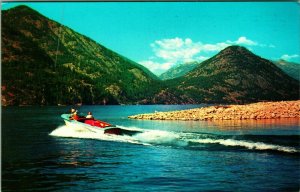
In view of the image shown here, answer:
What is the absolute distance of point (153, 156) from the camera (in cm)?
1446

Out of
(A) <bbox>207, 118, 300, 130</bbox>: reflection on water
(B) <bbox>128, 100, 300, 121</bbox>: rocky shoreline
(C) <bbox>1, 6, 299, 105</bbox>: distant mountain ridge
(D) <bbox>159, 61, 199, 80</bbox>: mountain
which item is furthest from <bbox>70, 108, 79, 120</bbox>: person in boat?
(A) <bbox>207, 118, 300, 130</bbox>: reflection on water

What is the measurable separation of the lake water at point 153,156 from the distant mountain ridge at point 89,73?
993 mm

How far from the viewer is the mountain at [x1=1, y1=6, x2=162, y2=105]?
15328 millimetres

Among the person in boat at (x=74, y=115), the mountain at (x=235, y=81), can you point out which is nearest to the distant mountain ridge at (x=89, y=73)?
the mountain at (x=235, y=81)

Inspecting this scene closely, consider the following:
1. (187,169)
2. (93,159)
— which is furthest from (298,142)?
(93,159)

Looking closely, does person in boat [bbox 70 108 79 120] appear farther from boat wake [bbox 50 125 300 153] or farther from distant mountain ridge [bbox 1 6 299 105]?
distant mountain ridge [bbox 1 6 299 105]

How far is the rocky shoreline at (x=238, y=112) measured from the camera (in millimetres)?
16094

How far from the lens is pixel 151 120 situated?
71.5 ft

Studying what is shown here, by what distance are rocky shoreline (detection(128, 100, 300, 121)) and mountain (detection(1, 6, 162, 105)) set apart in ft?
6.16

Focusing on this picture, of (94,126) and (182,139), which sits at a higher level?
(94,126)

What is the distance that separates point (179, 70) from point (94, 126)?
4311 mm

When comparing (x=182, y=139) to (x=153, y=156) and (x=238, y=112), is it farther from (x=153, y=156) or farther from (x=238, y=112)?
(x=238, y=112)

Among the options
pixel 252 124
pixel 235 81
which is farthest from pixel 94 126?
pixel 252 124

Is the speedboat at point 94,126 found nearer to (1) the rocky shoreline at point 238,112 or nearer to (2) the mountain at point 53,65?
(2) the mountain at point 53,65
